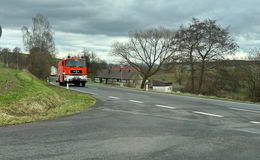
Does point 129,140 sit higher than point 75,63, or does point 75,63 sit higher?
point 75,63

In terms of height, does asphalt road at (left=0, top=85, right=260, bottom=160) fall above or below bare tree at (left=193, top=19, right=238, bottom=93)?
below

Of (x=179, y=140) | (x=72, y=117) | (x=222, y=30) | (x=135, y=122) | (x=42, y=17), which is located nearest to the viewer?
(x=179, y=140)

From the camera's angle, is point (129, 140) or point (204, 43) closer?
point (129, 140)

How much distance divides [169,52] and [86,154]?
1469 inches

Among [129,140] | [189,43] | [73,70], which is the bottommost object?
[129,140]

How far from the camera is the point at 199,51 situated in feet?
112

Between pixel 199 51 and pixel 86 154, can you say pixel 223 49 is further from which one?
pixel 86 154

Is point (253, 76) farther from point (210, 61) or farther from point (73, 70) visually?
point (73, 70)

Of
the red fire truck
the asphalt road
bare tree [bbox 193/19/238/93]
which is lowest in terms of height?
the asphalt road

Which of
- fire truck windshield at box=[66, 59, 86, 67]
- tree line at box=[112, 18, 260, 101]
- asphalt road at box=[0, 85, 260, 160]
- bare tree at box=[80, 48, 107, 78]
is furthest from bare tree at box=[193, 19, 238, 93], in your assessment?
bare tree at box=[80, 48, 107, 78]

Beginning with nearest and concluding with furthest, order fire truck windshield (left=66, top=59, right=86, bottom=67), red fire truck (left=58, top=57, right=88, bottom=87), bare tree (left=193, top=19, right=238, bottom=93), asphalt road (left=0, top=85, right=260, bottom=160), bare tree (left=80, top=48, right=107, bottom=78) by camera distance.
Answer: asphalt road (left=0, top=85, right=260, bottom=160) → red fire truck (left=58, top=57, right=88, bottom=87) → fire truck windshield (left=66, top=59, right=86, bottom=67) → bare tree (left=193, top=19, right=238, bottom=93) → bare tree (left=80, top=48, right=107, bottom=78)

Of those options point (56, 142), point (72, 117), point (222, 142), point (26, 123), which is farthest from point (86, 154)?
point (72, 117)

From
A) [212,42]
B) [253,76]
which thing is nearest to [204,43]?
[212,42]

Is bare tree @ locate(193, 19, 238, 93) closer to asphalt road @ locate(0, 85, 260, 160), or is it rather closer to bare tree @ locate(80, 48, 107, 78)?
asphalt road @ locate(0, 85, 260, 160)
